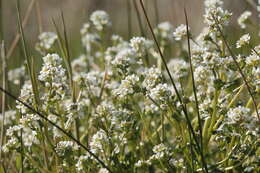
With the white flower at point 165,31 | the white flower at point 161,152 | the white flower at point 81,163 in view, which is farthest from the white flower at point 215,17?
the white flower at point 165,31

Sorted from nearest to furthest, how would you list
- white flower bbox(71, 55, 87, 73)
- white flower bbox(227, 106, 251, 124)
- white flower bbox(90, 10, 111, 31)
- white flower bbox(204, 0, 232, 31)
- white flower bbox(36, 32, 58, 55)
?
white flower bbox(227, 106, 251, 124) → white flower bbox(204, 0, 232, 31) → white flower bbox(36, 32, 58, 55) → white flower bbox(90, 10, 111, 31) → white flower bbox(71, 55, 87, 73)

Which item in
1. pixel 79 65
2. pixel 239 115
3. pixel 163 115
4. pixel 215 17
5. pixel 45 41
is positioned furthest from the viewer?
pixel 79 65

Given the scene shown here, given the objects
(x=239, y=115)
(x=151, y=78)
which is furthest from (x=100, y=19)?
(x=239, y=115)

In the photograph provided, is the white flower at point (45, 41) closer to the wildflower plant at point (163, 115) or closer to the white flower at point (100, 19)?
the white flower at point (100, 19)

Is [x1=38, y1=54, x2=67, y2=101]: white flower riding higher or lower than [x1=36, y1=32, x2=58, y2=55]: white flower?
lower

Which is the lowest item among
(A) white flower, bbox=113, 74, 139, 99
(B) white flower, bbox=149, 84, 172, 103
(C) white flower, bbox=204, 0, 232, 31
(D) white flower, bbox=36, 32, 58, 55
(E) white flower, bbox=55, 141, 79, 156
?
(E) white flower, bbox=55, 141, 79, 156

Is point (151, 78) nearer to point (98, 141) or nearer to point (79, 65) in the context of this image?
point (98, 141)

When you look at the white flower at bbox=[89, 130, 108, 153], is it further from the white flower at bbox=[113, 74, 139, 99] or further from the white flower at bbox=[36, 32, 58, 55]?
the white flower at bbox=[36, 32, 58, 55]

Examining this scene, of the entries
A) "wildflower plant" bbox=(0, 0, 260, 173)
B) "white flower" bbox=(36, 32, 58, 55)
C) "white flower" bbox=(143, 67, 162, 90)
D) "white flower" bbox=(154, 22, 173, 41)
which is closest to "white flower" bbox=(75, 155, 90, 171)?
"wildflower plant" bbox=(0, 0, 260, 173)

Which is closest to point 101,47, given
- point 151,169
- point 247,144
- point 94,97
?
point 94,97

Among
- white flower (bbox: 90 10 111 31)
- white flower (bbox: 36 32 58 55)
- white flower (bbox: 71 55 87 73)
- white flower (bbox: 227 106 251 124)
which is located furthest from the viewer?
white flower (bbox: 71 55 87 73)

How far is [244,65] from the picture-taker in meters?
1.99

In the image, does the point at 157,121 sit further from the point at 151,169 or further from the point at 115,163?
the point at 115,163

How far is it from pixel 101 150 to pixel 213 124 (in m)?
0.45
